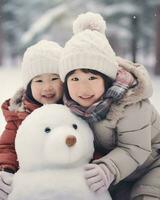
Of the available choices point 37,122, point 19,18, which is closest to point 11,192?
point 37,122

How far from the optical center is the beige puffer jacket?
115 cm

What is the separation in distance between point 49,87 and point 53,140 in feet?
0.71

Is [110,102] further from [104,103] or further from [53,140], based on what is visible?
[53,140]

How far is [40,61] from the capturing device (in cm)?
127

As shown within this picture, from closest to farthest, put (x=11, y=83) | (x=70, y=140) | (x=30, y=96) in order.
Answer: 1. (x=70, y=140)
2. (x=30, y=96)
3. (x=11, y=83)

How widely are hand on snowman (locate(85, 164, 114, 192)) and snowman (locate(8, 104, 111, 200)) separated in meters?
0.01

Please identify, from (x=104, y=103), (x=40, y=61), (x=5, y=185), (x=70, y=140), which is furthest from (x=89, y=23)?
(x=5, y=185)

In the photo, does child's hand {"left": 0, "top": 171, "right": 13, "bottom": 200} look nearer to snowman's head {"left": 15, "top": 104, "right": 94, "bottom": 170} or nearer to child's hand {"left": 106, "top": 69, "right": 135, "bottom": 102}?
snowman's head {"left": 15, "top": 104, "right": 94, "bottom": 170}

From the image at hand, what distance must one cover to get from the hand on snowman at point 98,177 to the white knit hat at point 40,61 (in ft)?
1.02

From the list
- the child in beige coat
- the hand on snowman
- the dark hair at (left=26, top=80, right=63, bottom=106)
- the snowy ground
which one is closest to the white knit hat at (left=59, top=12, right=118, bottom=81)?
the child in beige coat

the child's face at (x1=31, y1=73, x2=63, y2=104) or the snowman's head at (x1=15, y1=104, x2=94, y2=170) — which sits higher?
the child's face at (x1=31, y1=73, x2=63, y2=104)

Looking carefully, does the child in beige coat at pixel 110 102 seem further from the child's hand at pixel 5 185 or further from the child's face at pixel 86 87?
the child's hand at pixel 5 185

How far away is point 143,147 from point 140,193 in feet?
0.46

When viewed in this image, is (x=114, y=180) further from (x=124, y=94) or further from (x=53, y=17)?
(x=53, y=17)
